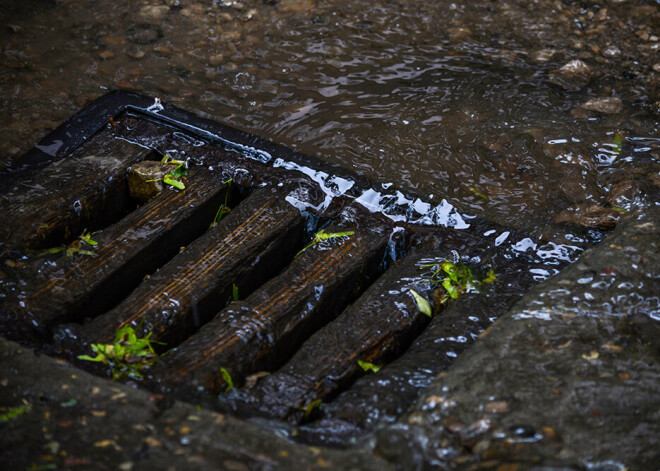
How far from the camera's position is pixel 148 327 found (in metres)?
2.26

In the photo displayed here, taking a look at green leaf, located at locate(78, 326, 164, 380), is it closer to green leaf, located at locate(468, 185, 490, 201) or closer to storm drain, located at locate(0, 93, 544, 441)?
storm drain, located at locate(0, 93, 544, 441)

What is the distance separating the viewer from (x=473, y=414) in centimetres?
181

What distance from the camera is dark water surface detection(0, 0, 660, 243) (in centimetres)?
309

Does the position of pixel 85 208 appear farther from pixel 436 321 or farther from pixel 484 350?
pixel 484 350

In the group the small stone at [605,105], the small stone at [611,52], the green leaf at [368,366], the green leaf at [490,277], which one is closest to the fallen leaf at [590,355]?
the green leaf at [490,277]

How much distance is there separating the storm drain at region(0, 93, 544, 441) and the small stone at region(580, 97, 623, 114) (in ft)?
4.02

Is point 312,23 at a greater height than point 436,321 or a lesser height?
greater

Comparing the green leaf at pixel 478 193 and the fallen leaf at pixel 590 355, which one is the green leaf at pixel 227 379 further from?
Result: the green leaf at pixel 478 193

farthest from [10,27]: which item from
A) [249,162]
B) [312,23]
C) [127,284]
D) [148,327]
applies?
[148,327]

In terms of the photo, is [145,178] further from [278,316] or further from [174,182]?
[278,316]

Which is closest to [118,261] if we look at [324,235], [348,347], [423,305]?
[324,235]

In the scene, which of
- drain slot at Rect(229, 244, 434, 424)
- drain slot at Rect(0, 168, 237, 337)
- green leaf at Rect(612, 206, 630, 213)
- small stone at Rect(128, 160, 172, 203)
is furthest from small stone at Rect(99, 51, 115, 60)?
green leaf at Rect(612, 206, 630, 213)

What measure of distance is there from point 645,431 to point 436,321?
29.4 inches

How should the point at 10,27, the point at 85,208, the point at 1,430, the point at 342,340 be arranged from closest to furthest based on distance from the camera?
the point at 1,430, the point at 342,340, the point at 85,208, the point at 10,27
